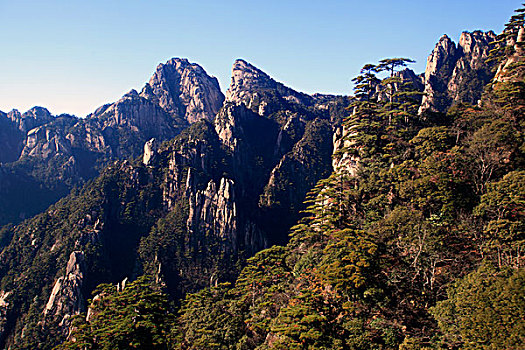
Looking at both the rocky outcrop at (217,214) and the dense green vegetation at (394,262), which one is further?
the rocky outcrop at (217,214)

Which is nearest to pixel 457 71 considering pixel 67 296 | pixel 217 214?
pixel 217 214

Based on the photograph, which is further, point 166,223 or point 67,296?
point 166,223

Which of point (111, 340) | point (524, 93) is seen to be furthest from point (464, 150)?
point (111, 340)

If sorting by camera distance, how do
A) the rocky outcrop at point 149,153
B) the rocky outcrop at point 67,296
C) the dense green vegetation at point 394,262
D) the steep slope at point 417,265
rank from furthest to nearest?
the rocky outcrop at point 149,153
the rocky outcrop at point 67,296
the dense green vegetation at point 394,262
the steep slope at point 417,265

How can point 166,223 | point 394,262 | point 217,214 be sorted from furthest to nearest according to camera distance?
point 217,214
point 166,223
point 394,262

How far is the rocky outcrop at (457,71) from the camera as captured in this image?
374 ft

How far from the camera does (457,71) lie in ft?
429

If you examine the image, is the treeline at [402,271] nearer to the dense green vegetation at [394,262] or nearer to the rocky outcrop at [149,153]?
the dense green vegetation at [394,262]

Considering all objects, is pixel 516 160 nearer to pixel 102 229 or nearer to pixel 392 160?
pixel 392 160

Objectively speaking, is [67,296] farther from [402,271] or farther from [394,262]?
[402,271]

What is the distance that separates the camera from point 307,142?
147625mm

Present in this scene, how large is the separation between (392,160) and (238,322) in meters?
26.8

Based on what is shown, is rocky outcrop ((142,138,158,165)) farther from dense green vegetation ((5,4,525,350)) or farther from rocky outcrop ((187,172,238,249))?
dense green vegetation ((5,4,525,350))

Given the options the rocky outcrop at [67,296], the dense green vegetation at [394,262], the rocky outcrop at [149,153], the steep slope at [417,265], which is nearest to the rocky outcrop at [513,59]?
the dense green vegetation at [394,262]
